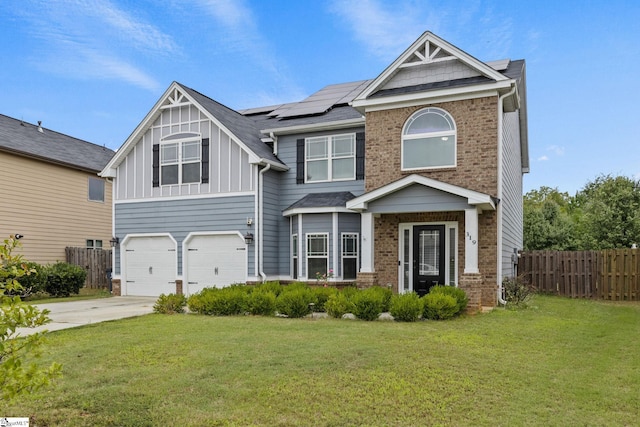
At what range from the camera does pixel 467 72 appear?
1303cm

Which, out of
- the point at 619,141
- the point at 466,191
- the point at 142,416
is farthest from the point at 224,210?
the point at 619,141

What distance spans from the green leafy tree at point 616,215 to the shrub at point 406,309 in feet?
57.9

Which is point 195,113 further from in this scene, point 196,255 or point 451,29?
point 451,29

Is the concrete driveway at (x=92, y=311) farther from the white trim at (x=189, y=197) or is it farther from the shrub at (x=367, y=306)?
the shrub at (x=367, y=306)

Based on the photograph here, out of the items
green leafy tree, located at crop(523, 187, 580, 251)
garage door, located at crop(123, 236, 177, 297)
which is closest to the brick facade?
garage door, located at crop(123, 236, 177, 297)

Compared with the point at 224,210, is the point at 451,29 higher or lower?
higher

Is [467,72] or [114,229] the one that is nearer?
[467,72]

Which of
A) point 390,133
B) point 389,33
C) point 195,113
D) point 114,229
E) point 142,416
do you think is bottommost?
point 142,416

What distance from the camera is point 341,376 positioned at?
18.8 ft

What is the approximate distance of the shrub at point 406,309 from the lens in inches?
389

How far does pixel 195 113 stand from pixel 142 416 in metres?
12.9

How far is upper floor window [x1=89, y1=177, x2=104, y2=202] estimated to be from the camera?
22.4 metres

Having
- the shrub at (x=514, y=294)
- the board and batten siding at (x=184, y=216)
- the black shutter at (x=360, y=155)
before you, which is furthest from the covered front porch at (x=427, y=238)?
the board and batten siding at (x=184, y=216)

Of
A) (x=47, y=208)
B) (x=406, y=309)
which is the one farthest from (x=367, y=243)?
(x=47, y=208)
